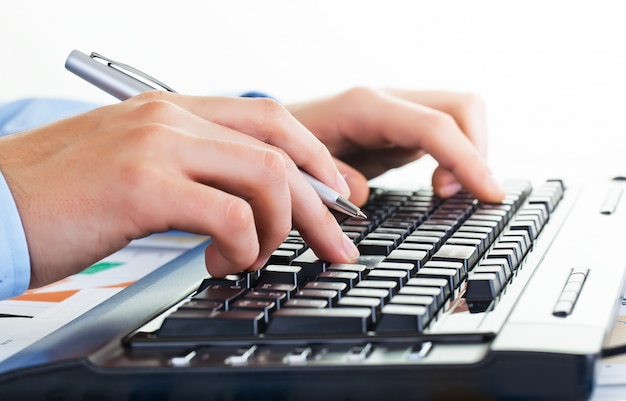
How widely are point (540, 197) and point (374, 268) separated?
0.31 metres

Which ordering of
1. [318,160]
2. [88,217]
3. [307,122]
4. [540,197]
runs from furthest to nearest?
[307,122] → [540,197] → [318,160] → [88,217]

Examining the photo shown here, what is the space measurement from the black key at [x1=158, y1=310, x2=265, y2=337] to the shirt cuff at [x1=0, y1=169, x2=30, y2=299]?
0.13m

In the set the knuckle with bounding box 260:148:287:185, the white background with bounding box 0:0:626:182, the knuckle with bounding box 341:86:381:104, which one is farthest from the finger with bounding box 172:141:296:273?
the white background with bounding box 0:0:626:182

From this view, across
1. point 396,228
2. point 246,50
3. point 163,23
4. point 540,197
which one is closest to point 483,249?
point 396,228

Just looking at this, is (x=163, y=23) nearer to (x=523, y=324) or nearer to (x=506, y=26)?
(x=506, y=26)

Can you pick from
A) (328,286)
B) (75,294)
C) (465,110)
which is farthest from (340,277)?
(465,110)

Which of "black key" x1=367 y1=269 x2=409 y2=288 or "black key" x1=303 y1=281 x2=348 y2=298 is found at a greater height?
"black key" x1=303 y1=281 x2=348 y2=298

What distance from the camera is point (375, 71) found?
2055 mm

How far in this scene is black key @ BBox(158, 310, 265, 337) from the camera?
0.47m

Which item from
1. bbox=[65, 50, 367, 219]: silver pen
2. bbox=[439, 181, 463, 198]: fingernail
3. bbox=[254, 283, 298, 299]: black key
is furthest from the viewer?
bbox=[439, 181, 463, 198]: fingernail

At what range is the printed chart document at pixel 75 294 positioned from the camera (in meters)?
0.58

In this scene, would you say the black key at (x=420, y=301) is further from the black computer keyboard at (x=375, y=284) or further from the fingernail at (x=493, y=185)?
the fingernail at (x=493, y=185)

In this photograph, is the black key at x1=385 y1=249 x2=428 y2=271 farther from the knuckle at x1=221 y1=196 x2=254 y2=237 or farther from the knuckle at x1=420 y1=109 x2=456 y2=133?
the knuckle at x1=420 y1=109 x2=456 y2=133

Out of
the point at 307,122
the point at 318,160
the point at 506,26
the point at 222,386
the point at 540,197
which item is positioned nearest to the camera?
the point at 222,386
